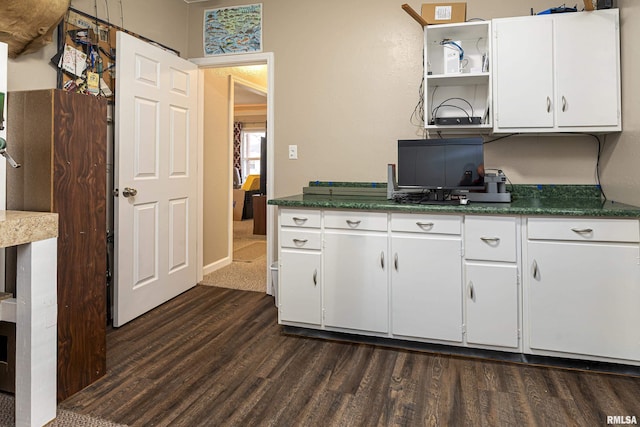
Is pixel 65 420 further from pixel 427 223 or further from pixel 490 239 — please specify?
pixel 490 239

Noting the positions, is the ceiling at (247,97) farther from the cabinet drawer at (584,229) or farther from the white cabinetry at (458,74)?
the cabinet drawer at (584,229)

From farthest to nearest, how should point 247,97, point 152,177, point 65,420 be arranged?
point 247,97 → point 152,177 → point 65,420

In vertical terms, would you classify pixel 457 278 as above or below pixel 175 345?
Answer: above

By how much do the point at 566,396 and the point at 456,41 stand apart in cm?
230

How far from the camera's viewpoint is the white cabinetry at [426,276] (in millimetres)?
2309

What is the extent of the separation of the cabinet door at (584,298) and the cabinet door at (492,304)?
0.29 ft

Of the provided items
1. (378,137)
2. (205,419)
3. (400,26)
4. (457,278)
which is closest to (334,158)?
(378,137)

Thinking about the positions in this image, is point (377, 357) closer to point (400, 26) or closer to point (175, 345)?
point (175, 345)

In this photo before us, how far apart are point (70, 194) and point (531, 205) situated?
2.47m

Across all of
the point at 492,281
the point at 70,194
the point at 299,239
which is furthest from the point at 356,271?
the point at 70,194

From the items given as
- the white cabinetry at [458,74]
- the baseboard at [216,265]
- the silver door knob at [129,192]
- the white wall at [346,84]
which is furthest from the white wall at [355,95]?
the baseboard at [216,265]

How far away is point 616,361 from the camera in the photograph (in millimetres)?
2096

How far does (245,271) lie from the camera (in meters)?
4.24

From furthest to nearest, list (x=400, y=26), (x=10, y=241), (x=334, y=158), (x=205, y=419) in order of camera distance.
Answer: (x=334, y=158)
(x=400, y=26)
(x=205, y=419)
(x=10, y=241)
